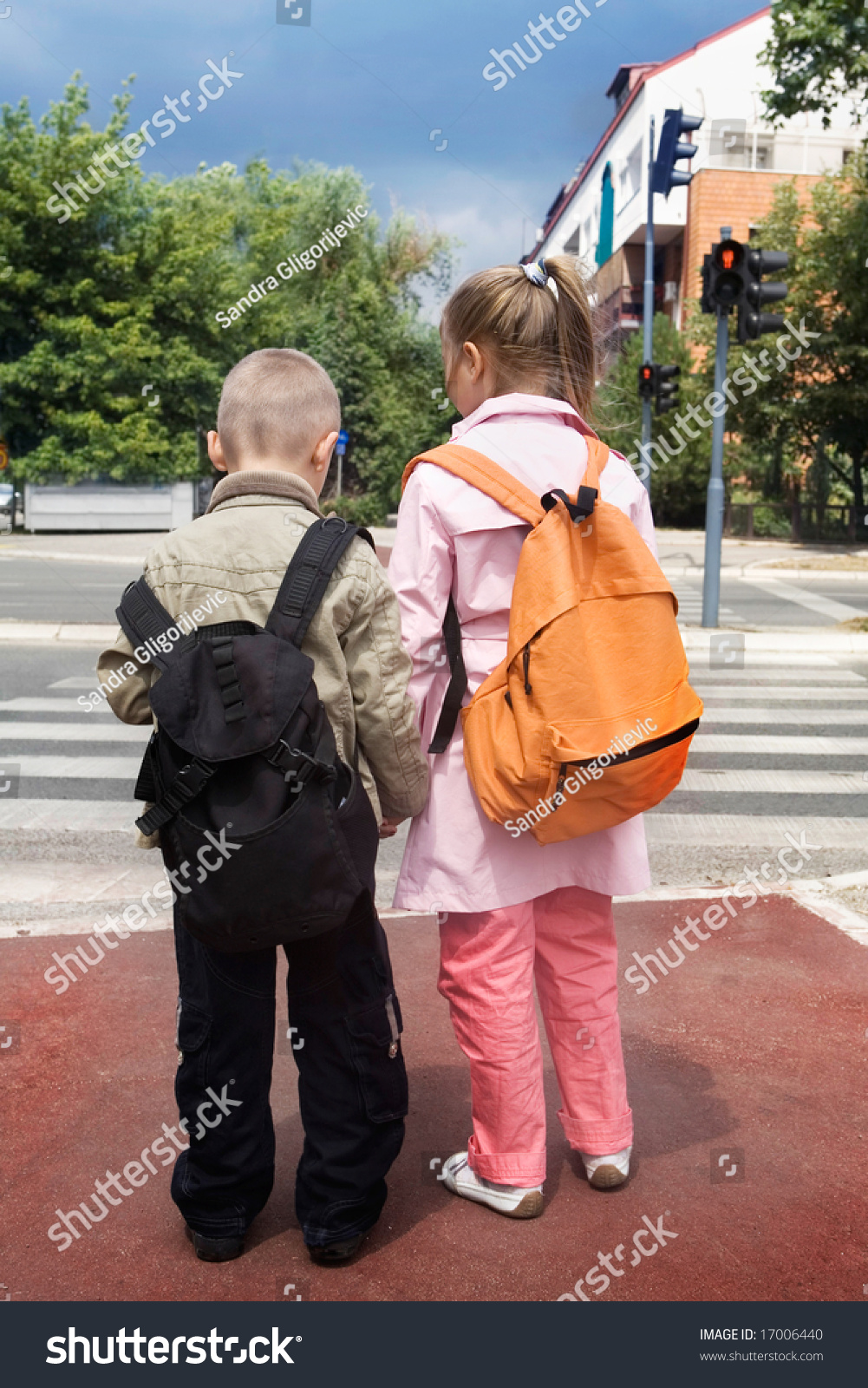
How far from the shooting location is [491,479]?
8.14 ft

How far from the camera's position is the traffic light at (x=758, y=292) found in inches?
503

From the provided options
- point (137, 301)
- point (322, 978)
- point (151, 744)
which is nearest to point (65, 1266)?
point (322, 978)

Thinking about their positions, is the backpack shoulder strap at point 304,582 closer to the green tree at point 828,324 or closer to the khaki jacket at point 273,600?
the khaki jacket at point 273,600

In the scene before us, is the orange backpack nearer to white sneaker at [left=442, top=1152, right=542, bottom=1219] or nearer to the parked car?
white sneaker at [left=442, top=1152, right=542, bottom=1219]

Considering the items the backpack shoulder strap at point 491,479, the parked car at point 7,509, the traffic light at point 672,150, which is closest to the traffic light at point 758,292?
the traffic light at point 672,150

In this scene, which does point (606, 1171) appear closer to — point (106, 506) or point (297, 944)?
point (297, 944)

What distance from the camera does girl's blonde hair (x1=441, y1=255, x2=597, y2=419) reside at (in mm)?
2564

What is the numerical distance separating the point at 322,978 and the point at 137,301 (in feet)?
114

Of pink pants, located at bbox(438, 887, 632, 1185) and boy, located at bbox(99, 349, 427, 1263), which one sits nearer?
boy, located at bbox(99, 349, 427, 1263)

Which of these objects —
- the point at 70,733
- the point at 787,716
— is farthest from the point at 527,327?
the point at 787,716

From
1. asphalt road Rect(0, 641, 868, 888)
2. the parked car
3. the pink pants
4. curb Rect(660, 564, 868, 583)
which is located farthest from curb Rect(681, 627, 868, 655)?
the parked car

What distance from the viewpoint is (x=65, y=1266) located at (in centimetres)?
243

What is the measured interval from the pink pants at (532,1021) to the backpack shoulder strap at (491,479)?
825 mm
